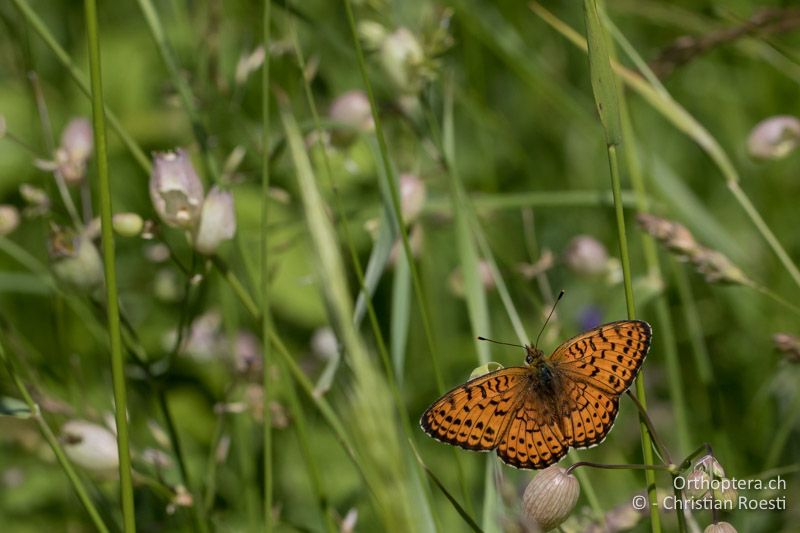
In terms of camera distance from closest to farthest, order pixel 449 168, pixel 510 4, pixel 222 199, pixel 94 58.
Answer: pixel 94 58
pixel 222 199
pixel 449 168
pixel 510 4

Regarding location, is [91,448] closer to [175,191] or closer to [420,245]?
[175,191]

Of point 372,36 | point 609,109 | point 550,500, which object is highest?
point 372,36

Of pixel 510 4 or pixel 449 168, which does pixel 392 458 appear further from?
pixel 510 4

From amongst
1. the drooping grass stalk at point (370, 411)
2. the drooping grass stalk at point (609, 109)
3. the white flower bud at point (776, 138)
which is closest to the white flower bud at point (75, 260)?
the drooping grass stalk at point (370, 411)

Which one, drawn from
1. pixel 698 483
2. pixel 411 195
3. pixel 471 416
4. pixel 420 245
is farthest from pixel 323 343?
pixel 698 483

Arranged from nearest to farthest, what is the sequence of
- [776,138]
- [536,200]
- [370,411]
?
[370,411], [776,138], [536,200]

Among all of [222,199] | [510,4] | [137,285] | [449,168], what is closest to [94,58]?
[222,199]

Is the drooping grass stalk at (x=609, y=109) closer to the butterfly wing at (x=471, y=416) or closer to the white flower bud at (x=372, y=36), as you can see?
the butterfly wing at (x=471, y=416)
